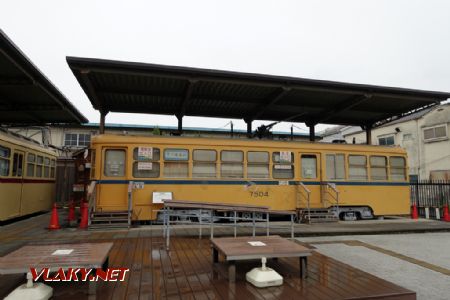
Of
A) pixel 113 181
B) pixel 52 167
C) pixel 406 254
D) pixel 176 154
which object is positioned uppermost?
pixel 176 154

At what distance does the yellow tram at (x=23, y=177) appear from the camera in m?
9.52

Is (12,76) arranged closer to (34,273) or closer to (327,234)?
(34,273)

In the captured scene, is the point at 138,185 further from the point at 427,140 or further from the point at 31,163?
the point at 427,140

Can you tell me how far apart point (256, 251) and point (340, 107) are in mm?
11032

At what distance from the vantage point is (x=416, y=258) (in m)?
6.08

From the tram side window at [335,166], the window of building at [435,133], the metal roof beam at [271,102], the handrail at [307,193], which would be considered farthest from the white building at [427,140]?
the handrail at [307,193]

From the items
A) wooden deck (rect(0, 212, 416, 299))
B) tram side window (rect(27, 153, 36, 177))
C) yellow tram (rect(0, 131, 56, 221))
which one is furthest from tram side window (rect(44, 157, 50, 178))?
wooden deck (rect(0, 212, 416, 299))

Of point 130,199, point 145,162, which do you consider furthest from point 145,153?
point 130,199

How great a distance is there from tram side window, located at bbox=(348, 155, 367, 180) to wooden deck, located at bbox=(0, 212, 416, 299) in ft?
20.4

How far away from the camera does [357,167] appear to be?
11.0m

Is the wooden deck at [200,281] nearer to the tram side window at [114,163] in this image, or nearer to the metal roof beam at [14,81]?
the tram side window at [114,163]

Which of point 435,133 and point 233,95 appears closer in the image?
point 233,95

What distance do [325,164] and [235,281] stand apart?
7.57m

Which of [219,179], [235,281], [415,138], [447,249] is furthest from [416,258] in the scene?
[415,138]
